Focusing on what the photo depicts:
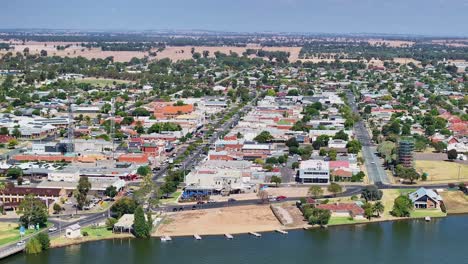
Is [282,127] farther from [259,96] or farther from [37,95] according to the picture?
[37,95]

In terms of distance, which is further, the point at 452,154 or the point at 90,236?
the point at 452,154

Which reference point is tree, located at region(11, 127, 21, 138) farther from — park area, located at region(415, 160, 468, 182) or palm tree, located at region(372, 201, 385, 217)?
palm tree, located at region(372, 201, 385, 217)

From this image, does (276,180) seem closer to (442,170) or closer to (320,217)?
(320,217)

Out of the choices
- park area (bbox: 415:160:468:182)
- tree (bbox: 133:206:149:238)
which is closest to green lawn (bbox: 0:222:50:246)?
tree (bbox: 133:206:149:238)

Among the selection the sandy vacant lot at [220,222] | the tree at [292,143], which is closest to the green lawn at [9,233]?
the sandy vacant lot at [220,222]

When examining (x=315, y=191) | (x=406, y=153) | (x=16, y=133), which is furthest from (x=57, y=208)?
(x=16, y=133)

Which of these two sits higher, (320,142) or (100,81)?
(100,81)

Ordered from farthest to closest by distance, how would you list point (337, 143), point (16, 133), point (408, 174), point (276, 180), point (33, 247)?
point (16, 133) < point (337, 143) < point (408, 174) < point (276, 180) < point (33, 247)
